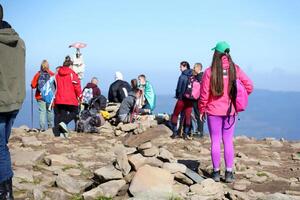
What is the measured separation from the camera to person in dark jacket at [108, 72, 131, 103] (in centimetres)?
1856

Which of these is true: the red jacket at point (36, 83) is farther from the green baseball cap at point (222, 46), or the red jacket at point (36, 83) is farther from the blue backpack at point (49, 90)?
the green baseball cap at point (222, 46)

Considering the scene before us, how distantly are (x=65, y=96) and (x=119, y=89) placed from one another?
415 cm

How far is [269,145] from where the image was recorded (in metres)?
15.2

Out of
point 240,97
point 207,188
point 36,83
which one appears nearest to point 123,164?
point 207,188

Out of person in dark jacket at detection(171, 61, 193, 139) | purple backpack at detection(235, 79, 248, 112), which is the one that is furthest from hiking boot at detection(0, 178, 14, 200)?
person in dark jacket at detection(171, 61, 193, 139)

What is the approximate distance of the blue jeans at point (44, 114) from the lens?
1617 centimetres

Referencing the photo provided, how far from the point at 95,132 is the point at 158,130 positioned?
243 centimetres

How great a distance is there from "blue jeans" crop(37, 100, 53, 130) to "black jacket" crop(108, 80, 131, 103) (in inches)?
128

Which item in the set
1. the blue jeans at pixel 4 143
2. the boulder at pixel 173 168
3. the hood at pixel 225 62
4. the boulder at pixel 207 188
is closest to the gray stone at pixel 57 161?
the boulder at pixel 173 168

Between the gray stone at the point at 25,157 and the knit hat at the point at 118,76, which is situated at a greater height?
the knit hat at the point at 118,76

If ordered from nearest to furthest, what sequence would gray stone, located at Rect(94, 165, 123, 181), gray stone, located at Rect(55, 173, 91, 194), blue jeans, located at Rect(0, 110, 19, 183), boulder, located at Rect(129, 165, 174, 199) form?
blue jeans, located at Rect(0, 110, 19, 183)
boulder, located at Rect(129, 165, 174, 199)
gray stone, located at Rect(94, 165, 123, 181)
gray stone, located at Rect(55, 173, 91, 194)

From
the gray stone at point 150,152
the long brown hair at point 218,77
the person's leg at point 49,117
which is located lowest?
the person's leg at point 49,117

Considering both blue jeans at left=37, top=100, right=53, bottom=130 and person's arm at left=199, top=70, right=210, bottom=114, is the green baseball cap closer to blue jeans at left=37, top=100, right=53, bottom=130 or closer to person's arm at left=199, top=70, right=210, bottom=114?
person's arm at left=199, top=70, right=210, bottom=114

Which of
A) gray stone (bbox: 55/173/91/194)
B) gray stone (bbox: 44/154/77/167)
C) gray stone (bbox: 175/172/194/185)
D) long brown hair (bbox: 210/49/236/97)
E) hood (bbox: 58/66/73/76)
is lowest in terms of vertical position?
gray stone (bbox: 44/154/77/167)
